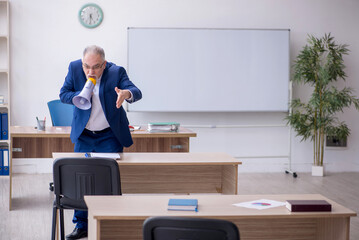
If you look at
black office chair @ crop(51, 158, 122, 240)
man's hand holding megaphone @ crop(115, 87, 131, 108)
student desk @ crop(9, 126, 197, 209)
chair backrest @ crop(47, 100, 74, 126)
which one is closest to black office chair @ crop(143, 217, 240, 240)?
black office chair @ crop(51, 158, 122, 240)

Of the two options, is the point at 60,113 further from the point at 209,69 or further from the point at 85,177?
the point at 85,177

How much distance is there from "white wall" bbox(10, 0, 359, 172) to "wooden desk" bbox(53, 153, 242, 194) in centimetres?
319

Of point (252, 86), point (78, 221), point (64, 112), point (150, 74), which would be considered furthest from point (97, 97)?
point (252, 86)

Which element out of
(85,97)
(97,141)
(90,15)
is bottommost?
(97,141)

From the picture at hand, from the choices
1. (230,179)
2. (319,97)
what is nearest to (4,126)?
(230,179)

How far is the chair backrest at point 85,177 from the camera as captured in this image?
290 cm

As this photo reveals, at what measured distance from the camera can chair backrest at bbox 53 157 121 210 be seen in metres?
2.90

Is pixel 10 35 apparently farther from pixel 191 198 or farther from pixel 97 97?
pixel 191 198

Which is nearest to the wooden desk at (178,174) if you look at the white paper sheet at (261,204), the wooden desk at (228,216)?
the wooden desk at (228,216)

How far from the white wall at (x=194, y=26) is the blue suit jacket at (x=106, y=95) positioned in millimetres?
3248

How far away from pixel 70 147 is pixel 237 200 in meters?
3.00

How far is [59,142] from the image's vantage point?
5164 mm

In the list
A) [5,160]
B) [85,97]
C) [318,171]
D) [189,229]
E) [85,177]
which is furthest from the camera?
[318,171]

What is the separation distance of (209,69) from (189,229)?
5461 mm
